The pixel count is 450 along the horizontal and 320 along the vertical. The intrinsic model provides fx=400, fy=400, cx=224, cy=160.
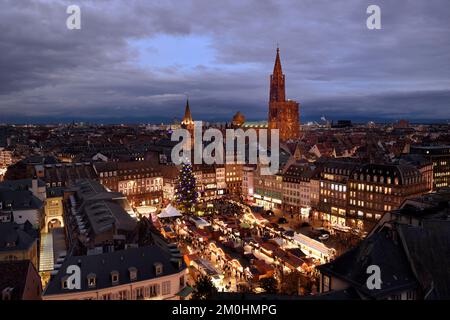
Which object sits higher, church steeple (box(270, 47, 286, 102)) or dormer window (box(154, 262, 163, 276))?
church steeple (box(270, 47, 286, 102))

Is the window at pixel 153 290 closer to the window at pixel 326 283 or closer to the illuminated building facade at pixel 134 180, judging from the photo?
the window at pixel 326 283

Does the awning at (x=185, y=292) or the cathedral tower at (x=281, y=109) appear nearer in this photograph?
the awning at (x=185, y=292)

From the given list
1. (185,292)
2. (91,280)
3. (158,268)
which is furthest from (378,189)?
(91,280)

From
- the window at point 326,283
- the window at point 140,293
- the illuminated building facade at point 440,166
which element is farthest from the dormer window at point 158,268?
the illuminated building facade at point 440,166

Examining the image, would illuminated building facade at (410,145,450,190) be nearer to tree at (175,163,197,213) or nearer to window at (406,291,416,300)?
tree at (175,163,197,213)

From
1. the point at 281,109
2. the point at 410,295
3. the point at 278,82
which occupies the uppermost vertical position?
the point at 278,82

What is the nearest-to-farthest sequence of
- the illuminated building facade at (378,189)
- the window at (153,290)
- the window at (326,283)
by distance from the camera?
the window at (326,283), the window at (153,290), the illuminated building facade at (378,189)

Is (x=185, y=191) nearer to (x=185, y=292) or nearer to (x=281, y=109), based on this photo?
(x=185, y=292)

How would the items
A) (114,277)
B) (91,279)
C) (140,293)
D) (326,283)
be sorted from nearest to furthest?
(326,283)
(91,279)
(114,277)
(140,293)

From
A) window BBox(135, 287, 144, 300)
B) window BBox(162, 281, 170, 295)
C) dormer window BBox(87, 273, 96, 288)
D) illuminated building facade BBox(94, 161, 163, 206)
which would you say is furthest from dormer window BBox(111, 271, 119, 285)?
illuminated building facade BBox(94, 161, 163, 206)

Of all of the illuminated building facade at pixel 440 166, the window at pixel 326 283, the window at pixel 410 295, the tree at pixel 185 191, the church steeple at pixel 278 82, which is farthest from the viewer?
the church steeple at pixel 278 82

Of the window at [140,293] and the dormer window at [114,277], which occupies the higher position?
the dormer window at [114,277]
